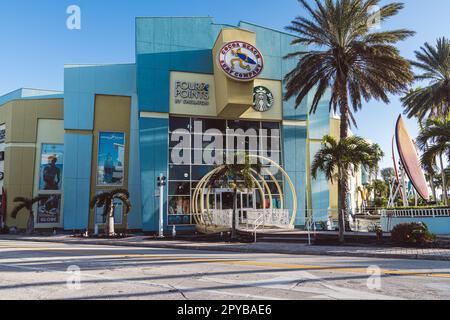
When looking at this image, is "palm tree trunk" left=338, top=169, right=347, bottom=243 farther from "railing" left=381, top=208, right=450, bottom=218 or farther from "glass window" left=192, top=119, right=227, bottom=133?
"glass window" left=192, top=119, right=227, bottom=133

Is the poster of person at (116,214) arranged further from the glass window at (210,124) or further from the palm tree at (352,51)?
the palm tree at (352,51)

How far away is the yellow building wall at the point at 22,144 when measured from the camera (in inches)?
1304

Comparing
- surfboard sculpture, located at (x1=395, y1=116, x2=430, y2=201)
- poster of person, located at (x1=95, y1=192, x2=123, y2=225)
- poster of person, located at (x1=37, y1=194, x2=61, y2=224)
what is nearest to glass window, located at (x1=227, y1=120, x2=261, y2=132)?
surfboard sculpture, located at (x1=395, y1=116, x2=430, y2=201)

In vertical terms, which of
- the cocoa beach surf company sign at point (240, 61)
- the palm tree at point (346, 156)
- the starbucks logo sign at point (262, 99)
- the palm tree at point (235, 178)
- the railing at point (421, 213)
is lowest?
the railing at point (421, 213)

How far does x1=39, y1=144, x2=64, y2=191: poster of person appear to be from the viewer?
1308 inches

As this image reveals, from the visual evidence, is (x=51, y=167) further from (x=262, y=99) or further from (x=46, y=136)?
(x=262, y=99)

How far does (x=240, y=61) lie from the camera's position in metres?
28.4

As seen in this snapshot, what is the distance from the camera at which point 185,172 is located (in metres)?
30.1

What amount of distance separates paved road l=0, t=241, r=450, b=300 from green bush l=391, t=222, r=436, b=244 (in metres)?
4.27

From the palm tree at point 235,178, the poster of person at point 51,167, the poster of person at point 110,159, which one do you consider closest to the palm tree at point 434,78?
the palm tree at point 235,178

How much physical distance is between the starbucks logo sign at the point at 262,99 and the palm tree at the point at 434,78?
12.4 m

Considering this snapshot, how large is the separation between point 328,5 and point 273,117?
11.8 meters
